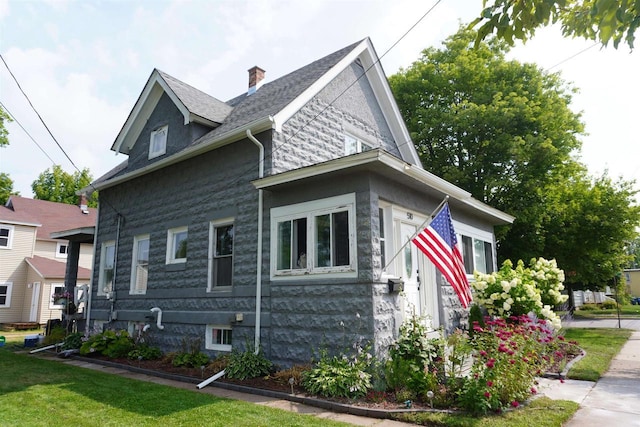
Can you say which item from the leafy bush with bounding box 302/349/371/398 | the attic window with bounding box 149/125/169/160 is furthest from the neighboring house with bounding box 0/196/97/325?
the leafy bush with bounding box 302/349/371/398

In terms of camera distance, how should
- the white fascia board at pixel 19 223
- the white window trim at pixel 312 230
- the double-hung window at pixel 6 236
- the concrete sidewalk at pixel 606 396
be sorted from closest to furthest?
the concrete sidewalk at pixel 606 396 → the white window trim at pixel 312 230 → the white fascia board at pixel 19 223 → the double-hung window at pixel 6 236

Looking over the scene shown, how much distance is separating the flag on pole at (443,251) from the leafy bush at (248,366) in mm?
3620

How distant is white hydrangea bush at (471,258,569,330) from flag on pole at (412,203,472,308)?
106 inches

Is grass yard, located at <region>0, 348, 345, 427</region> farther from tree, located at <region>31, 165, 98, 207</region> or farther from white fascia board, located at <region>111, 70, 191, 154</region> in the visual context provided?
tree, located at <region>31, 165, 98, 207</region>

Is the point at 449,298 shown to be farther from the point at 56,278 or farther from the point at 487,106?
the point at 56,278

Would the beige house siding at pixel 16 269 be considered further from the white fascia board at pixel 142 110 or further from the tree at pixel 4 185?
the white fascia board at pixel 142 110

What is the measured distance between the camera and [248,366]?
7.62 meters

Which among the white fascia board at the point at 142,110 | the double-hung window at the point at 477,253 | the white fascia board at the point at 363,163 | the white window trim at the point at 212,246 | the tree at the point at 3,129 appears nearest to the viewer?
the white fascia board at the point at 363,163

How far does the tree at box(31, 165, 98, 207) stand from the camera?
41.2 metres

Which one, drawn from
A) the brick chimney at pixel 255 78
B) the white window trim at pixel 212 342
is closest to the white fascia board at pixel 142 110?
the brick chimney at pixel 255 78

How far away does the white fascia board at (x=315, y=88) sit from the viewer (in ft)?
29.2

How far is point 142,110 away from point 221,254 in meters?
6.08

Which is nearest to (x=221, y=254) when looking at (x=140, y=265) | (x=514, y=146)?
(x=140, y=265)

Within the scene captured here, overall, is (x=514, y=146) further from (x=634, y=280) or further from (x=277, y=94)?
(x=634, y=280)
